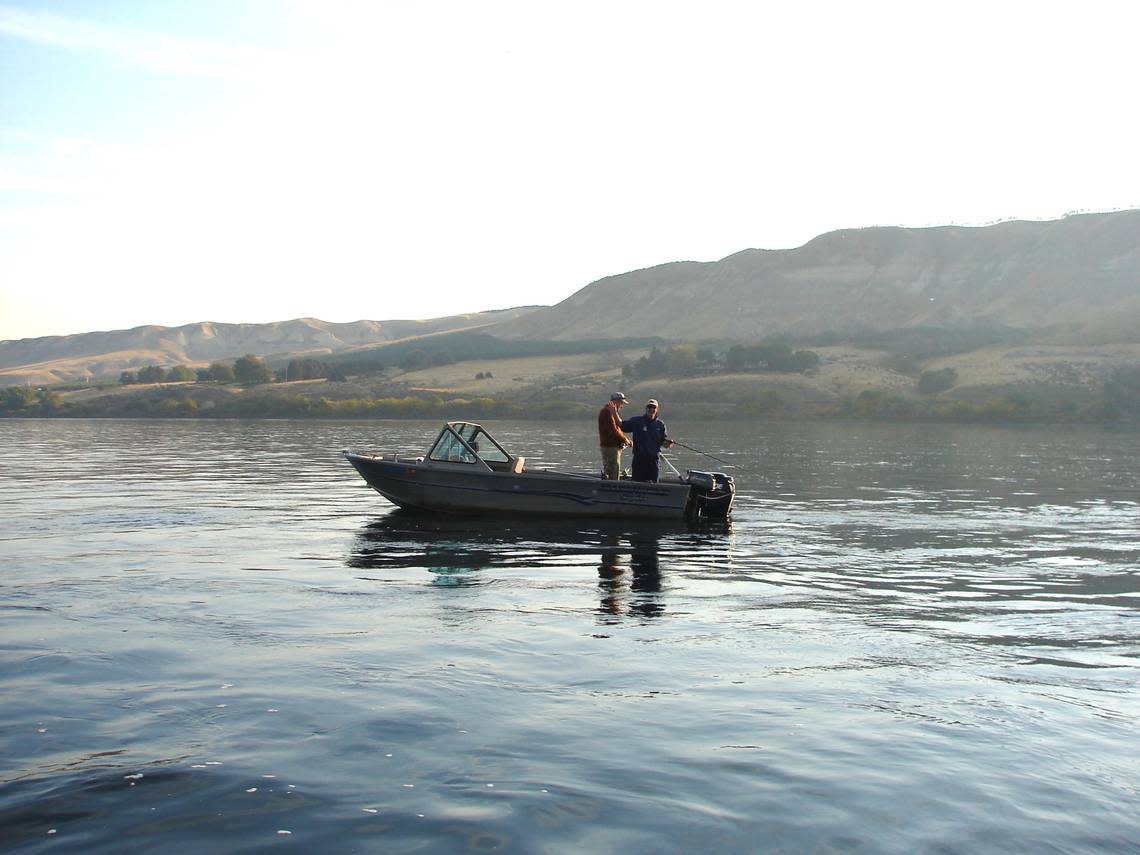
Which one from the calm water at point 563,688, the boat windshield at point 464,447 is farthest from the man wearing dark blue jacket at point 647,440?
the boat windshield at point 464,447

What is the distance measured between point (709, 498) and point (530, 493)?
407 centimetres

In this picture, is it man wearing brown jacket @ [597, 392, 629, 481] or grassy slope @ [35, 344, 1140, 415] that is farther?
grassy slope @ [35, 344, 1140, 415]

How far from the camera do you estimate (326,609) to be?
45.2 ft

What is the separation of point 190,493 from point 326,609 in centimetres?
1764

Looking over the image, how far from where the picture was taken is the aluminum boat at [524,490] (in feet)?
75.5

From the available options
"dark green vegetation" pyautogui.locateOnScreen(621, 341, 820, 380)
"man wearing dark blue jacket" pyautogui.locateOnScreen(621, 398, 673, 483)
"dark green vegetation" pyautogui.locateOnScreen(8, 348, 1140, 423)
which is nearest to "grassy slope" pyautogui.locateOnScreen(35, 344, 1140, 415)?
"dark green vegetation" pyautogui.locateOnScreen(8, 348, 1140, 423)

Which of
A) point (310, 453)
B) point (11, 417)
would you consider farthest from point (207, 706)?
point (11, 417)

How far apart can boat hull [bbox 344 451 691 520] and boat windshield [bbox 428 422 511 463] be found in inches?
12.2

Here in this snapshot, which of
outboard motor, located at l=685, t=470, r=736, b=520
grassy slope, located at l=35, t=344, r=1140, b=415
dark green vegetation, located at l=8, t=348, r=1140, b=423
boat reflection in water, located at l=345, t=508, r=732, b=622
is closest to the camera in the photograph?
boat reflection in water, located at l=345, t=508, r=732, b=622

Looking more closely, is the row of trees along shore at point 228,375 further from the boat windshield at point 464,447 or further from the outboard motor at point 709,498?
the outboard motor at point 709,498

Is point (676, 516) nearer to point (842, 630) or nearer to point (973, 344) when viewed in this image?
point (842, 630)

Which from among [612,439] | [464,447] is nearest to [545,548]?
[612,439]

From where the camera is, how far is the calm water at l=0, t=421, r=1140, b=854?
275 inches

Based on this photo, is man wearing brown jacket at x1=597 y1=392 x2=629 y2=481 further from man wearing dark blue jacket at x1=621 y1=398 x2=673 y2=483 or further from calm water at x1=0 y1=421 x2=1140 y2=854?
calm water at x1=0 y1=421 x2=1140 y2=854
